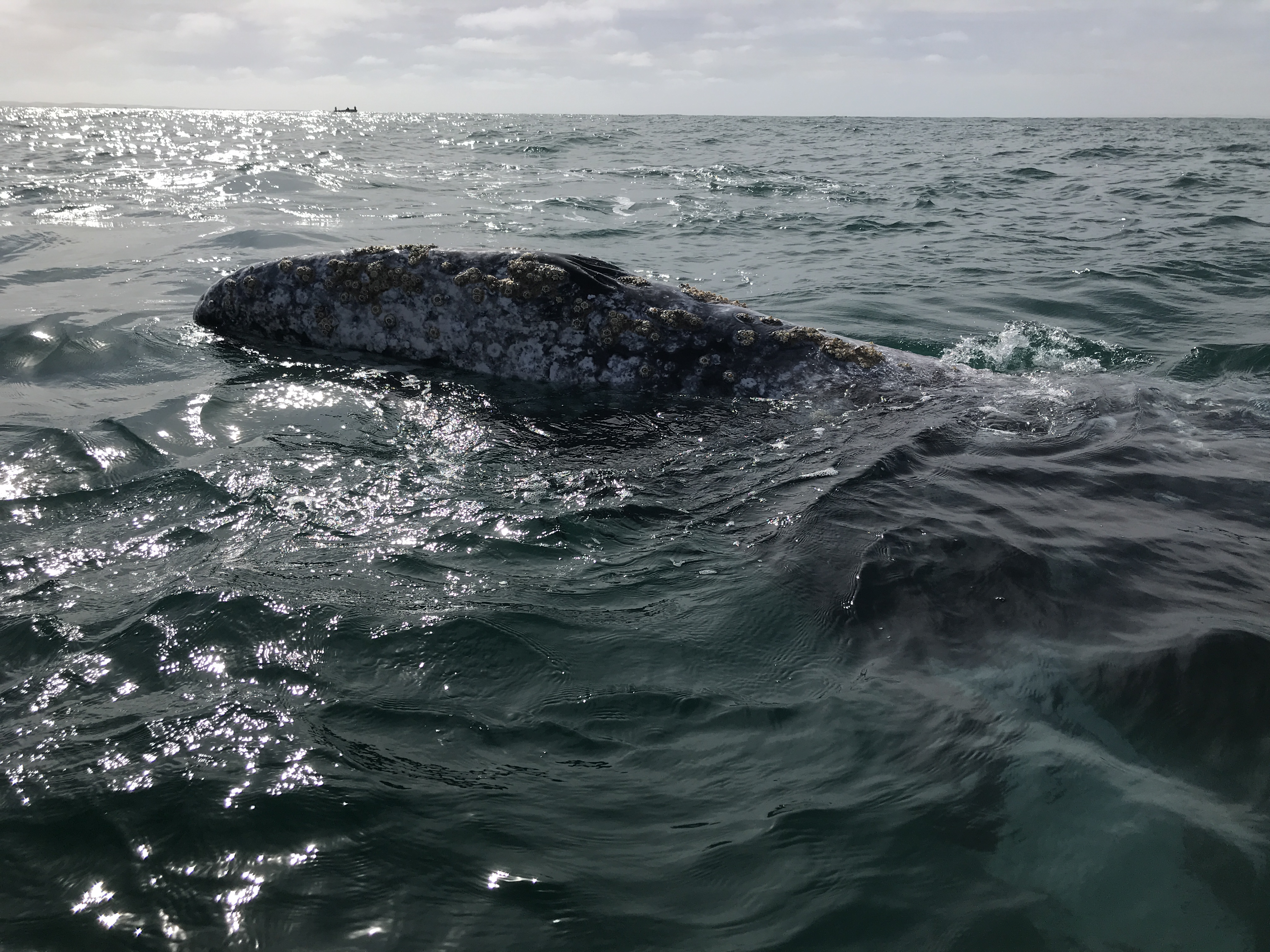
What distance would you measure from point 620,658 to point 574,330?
3507 mm

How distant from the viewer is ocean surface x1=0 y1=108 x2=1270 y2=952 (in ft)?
8.26

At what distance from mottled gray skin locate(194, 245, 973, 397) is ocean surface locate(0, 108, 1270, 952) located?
29 centimetres

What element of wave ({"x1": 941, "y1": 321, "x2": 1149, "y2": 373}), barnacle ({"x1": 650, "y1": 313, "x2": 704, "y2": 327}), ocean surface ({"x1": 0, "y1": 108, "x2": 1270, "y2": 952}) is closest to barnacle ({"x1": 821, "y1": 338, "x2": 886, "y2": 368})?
ocean surface ({"x1": 0, "y1": 108, "x2": 1270, "y2": 952})

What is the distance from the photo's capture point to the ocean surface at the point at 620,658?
2.52 meters

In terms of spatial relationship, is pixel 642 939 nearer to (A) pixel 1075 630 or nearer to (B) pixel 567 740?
(B) pixel 567 740

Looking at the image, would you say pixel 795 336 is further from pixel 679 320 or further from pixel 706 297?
pixel 679 320

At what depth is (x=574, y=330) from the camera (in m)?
6.55

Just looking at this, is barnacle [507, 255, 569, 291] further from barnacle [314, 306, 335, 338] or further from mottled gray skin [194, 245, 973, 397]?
barnacle [314, 306, 335, 338]

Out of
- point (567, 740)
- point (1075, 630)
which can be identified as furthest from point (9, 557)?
point (1075, 630)

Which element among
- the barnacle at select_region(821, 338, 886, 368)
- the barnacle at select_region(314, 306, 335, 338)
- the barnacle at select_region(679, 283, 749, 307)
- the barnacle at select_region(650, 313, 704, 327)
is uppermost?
the barnacle at select_region(679, 283, 749, 307)

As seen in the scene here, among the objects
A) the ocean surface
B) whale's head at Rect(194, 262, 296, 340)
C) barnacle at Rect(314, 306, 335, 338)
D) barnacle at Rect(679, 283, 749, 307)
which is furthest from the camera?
whale's head at Rect(194, 262, 296, 340)

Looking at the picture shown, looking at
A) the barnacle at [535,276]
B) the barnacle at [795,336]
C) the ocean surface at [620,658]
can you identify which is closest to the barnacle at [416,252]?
the barnacle at [535,276]

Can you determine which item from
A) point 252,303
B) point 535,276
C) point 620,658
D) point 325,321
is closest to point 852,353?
point 535,276

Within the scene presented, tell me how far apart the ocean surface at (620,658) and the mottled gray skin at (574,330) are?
11.2 inches
